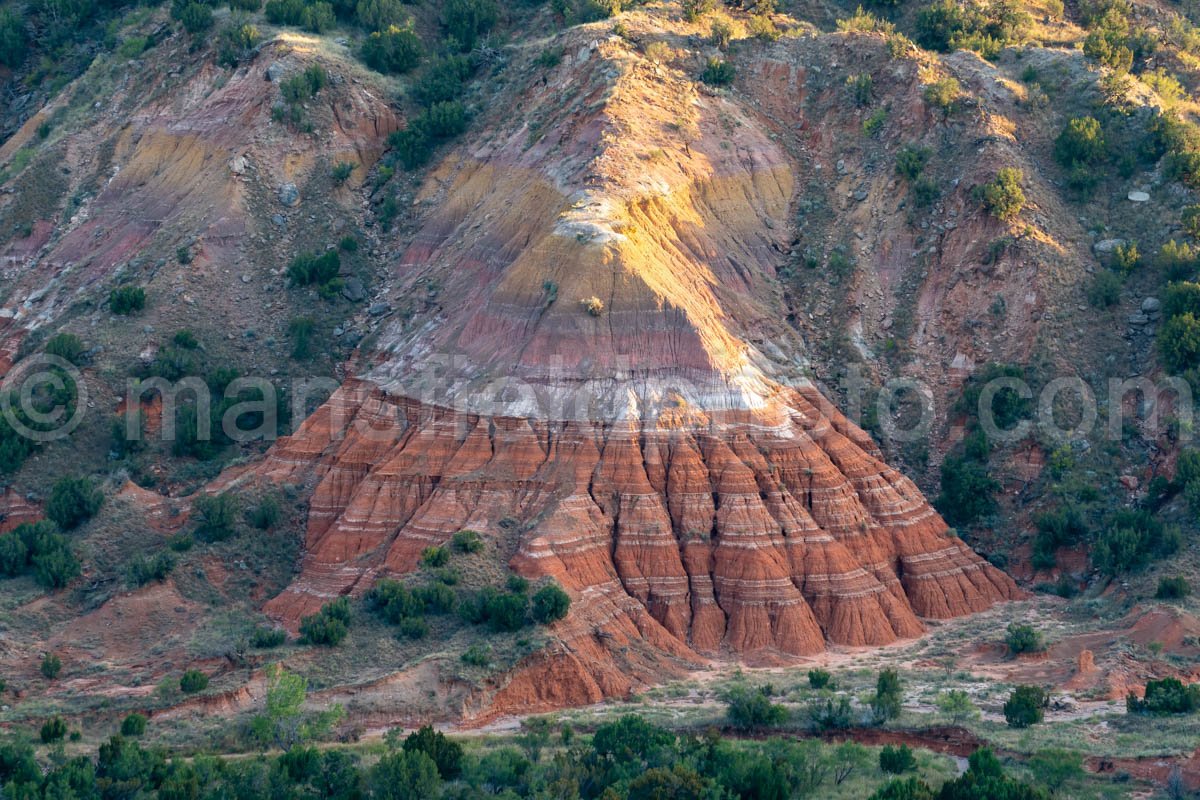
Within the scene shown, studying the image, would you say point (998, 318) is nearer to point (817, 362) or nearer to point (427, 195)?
point (817, 362)

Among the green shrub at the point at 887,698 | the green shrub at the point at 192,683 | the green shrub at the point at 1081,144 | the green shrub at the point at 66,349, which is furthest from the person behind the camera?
the green shrub at the point at 1081,144

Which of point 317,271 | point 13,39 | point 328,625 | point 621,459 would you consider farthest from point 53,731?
point 13,39

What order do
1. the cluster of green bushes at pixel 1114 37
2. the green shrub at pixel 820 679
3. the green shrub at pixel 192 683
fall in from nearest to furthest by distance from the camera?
the green shrub at pixel 192 683 < the green shrub at pixel 820 679 < the cluster of green bushes at pixel 1114 37

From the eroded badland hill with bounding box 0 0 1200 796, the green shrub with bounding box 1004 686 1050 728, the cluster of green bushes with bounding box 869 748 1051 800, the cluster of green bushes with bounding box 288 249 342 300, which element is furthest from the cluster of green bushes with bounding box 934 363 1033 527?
the cluster of green bushes with bounding box 288 249 342 300

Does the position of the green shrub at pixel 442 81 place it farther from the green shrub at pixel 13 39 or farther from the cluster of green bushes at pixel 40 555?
the cluster of green bushes at pixel 40 555

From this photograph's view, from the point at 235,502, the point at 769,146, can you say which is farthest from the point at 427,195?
the point at 235,502

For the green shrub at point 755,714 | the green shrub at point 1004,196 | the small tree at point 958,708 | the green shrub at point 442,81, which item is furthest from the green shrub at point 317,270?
the small tree at point 958,708

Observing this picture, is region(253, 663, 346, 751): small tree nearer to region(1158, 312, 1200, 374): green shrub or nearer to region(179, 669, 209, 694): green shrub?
region(179, 669, 209, 694): green shrub

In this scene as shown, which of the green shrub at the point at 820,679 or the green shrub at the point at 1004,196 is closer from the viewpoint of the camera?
the green shrub at the point at 820,679

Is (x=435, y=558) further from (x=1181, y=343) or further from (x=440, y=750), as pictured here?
(x=1181, y=343)
